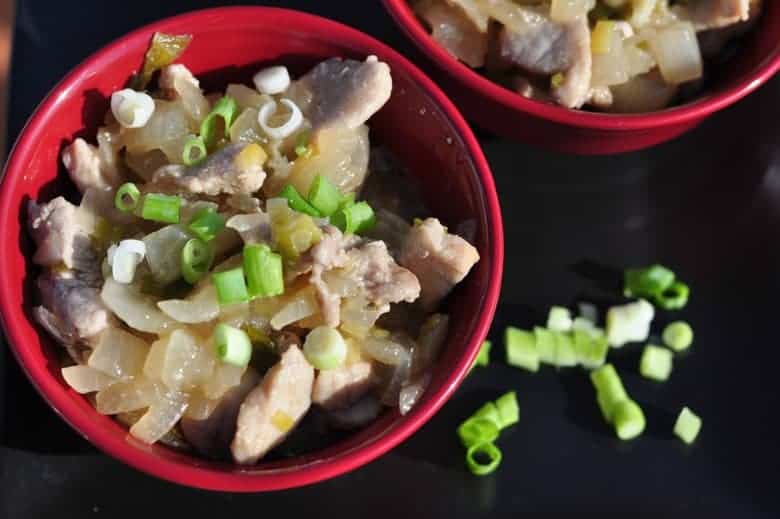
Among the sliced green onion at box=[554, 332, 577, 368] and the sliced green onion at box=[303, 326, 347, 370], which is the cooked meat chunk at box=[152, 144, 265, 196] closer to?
the sliced green onion at box=[303, 326, 347, 370]

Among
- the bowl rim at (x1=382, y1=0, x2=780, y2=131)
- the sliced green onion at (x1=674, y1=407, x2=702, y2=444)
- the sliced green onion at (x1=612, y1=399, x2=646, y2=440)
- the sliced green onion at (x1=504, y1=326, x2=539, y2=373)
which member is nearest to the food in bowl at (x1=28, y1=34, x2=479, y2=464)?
the bowl rim at (x1=382, y1=0, x2=780, y2=131)

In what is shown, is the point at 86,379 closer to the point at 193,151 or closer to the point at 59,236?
the point at 59,236

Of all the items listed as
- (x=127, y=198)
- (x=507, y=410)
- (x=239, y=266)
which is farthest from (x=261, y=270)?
(x=507, y=410)

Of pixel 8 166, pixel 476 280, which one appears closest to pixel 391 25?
pixel 476 280

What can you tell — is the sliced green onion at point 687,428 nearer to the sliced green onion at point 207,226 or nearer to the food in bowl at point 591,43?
the food in bowl at point 591,43

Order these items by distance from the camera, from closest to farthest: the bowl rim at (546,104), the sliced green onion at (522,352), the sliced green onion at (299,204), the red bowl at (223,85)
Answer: the red bowl at (223,85) → the sliced green onion at (299,204) → the bowl rim at (546,104) → the sliced green onion at (522,352)

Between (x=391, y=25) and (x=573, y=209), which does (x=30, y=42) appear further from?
(x=573, y=209)

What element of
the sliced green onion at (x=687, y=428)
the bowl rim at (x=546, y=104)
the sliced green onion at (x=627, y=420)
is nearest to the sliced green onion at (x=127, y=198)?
the bowl rim at (x=546, y=104)
